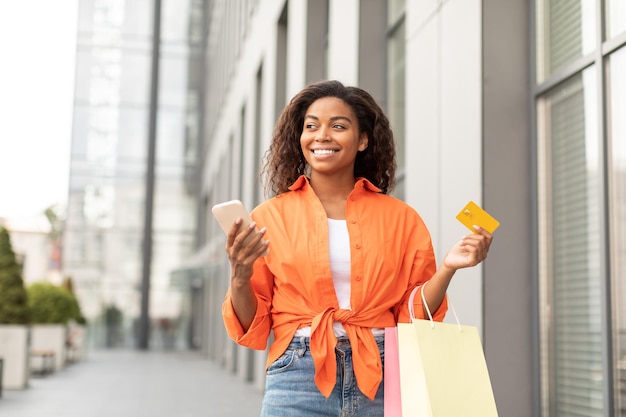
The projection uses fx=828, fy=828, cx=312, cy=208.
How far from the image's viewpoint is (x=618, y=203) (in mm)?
4348

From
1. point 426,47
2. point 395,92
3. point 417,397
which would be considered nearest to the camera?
point 417,397

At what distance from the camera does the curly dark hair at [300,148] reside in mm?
3096

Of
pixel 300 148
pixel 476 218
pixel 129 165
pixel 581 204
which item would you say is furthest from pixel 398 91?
pixel 129 165

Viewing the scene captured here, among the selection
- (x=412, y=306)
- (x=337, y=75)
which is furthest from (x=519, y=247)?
(x=337, y=75)

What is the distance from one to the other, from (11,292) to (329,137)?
43.1 ft

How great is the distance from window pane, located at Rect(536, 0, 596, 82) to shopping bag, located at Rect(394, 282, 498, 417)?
9.08 feet

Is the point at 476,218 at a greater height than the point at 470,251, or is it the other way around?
the point at 476,218

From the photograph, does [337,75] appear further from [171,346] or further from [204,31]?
[204,31]

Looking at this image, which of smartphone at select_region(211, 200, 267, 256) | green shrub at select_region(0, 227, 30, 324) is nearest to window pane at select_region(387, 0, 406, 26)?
smartphone at select_region(211, 200, 267, 256)

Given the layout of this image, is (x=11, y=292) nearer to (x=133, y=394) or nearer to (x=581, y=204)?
(x=133, y=394)

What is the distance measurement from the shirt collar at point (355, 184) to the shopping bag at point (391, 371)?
569mm

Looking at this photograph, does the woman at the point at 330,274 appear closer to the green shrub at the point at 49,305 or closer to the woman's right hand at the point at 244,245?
the woman's right hand at the point at 244,245

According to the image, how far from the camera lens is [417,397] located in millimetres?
2496

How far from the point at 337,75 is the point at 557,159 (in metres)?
4.81
